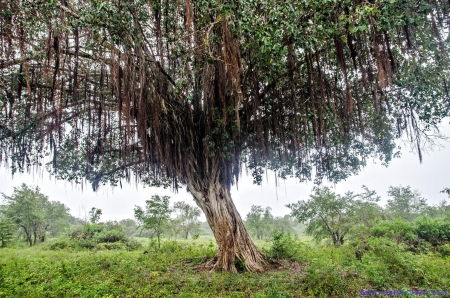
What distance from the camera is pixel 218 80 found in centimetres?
397

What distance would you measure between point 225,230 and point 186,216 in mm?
15091

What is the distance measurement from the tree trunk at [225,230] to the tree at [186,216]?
1338cm

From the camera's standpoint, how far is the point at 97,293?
352 cm

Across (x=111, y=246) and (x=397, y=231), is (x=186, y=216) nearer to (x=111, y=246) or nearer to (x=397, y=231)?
(x=111, y=246)

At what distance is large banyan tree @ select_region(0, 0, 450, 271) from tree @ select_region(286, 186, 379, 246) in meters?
3.30

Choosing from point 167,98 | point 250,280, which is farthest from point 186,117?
point 250,280

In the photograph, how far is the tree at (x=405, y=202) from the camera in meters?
17.5

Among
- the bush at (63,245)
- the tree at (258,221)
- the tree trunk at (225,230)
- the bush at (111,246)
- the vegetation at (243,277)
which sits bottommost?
the tree at (258,221)

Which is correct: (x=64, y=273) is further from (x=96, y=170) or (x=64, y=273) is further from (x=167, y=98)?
(x=167, y=98)

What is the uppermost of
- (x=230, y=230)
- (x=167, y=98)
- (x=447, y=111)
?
(x=167, y=98)

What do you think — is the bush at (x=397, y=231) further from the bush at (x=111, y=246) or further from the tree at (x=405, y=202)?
the tree at (x=405, y=202)

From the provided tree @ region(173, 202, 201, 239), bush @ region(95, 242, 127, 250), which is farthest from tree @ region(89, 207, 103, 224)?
tree @ region(173, 202, 201, 239)

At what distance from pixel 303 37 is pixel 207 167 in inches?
120

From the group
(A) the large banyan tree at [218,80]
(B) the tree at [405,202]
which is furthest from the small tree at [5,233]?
(B) the tree at [405,202]
